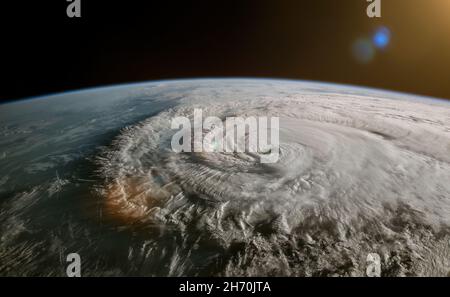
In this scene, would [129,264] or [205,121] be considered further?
[205,121]

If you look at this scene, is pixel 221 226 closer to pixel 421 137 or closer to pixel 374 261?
pixel 374 261

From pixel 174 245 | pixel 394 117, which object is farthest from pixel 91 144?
pixel 394 117

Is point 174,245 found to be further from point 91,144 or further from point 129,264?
point 91,144

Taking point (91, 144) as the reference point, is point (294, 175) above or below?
below

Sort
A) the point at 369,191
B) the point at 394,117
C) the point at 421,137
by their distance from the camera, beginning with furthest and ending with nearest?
1. the point at 394,117
2. the point at 421,137
3. the point at 369,191
